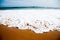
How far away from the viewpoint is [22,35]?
0.95 m

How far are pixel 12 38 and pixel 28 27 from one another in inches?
7.6

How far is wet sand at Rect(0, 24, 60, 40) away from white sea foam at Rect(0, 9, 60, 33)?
4 centimetres

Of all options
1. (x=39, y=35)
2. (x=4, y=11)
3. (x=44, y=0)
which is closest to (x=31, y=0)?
(x=44, y=0)

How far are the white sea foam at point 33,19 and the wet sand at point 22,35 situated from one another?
42 mm

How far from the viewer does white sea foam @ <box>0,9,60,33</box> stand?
0.92 meters

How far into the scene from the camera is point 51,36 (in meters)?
0.94

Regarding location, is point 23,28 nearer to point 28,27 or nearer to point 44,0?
point 28,27

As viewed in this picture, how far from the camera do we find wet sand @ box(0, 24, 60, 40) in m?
0.93

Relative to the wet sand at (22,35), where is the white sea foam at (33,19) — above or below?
above

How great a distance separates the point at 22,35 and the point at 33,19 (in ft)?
0.58

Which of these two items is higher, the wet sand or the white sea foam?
the white sea foam

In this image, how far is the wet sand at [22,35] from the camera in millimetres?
930

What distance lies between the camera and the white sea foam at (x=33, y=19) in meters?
0.92

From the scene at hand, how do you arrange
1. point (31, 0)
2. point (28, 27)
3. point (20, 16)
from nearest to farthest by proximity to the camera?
point (28, 27)
point (20, 16)
point (31, 0)
